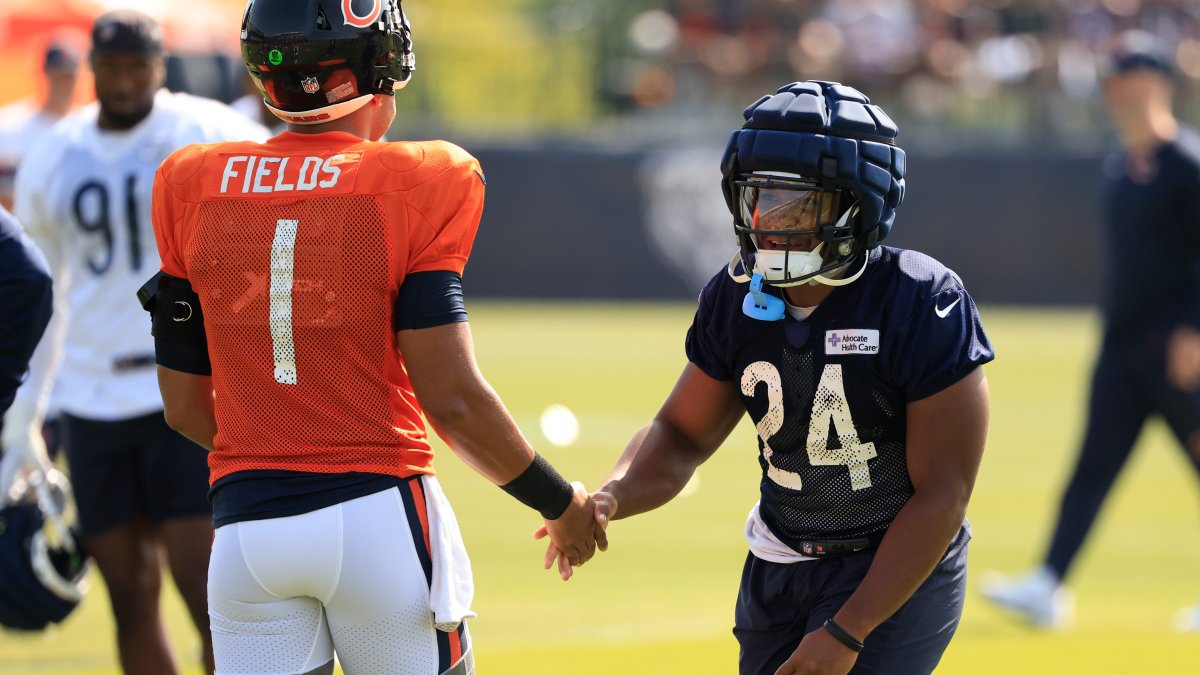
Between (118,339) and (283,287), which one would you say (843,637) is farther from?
(118,339)

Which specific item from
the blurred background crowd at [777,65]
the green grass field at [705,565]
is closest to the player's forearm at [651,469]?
the green grass field at [705,565]

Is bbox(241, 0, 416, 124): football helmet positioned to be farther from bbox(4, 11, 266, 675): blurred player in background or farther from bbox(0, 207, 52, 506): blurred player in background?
bbox(4, 11, 266, 675): blurred player in background

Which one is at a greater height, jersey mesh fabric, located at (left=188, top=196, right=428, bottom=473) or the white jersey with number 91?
jersey mesh fabric, located at (left=188, top=196, right=428, bottom=473)

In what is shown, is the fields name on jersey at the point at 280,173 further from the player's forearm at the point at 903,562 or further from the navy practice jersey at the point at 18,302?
the player's forearm at the point at 903,562

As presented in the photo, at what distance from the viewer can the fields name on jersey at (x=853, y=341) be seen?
12.7 ft

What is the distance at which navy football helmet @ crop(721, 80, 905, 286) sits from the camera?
3869mm

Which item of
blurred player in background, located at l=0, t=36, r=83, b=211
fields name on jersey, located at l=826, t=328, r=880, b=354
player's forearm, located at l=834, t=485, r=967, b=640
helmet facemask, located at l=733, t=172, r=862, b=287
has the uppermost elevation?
helmet facemask, located at l=733, t=172, r=862, b=287

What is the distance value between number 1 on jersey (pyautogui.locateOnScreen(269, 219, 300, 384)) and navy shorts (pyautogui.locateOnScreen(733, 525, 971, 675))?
4.10 feet

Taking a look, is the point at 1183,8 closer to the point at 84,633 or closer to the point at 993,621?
the point at 993,621

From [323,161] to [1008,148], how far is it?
809 inches

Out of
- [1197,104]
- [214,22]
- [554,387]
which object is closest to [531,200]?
[214,22]

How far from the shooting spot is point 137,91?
236 inches

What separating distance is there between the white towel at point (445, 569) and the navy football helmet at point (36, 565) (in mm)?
2250

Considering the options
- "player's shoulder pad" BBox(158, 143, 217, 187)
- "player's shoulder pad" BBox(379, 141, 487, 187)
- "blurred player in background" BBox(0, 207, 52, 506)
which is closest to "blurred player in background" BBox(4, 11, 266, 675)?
"blurred player in background" BBox(0, 207, 52, 506)
